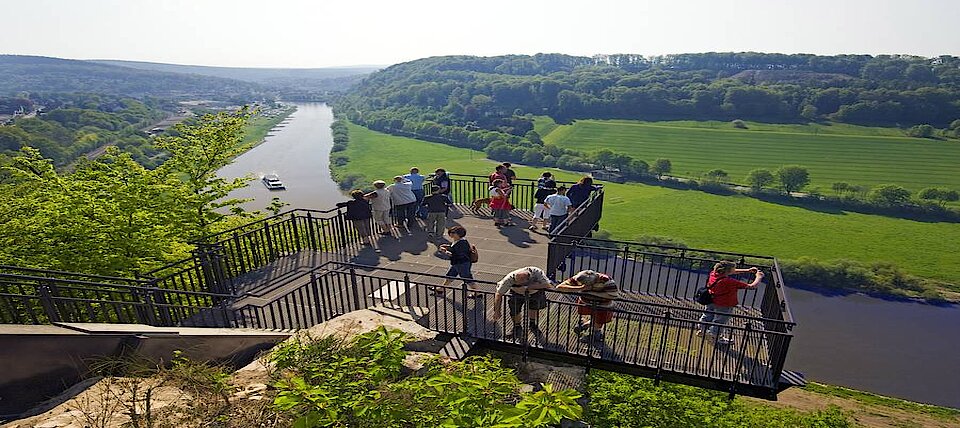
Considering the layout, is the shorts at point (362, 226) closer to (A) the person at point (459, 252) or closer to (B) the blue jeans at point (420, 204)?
(B) the blue jeans at point (420, 204)

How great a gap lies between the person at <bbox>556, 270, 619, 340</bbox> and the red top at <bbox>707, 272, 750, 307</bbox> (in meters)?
1.60

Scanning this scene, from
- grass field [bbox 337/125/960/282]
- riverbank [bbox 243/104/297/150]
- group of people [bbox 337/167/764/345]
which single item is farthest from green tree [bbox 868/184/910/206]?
riverbank [bbox 243/104/297/150]

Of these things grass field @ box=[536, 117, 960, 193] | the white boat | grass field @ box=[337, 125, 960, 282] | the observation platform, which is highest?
the observation platform

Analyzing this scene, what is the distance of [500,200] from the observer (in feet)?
42.6

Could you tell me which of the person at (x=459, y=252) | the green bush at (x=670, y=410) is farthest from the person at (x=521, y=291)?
the green bush at (x=670, y=410)

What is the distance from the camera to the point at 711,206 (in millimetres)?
78500

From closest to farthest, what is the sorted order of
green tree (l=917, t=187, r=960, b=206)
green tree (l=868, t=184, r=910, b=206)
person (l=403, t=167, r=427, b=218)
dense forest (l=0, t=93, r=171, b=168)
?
person (l=403, t=167, r=427, b=218)
dense forest (l=0, t=93, r=171, b=168)
green tree (l=917, t=187, r=960, b=206)
green tree (l=868, t=184, r=910, b=206)

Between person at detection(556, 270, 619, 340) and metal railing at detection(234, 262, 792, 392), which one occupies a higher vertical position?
person at detection(556, 270, 619, 340)

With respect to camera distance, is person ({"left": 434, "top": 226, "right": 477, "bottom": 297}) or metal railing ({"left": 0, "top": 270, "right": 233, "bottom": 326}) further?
person ({"left": 434, "top": 226, "right": 477, "bottom": 297})

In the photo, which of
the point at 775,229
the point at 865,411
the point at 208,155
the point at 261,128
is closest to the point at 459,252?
the point at 208,155

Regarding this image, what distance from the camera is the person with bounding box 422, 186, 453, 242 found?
38.1ft

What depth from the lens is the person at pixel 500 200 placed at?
42.3 ft

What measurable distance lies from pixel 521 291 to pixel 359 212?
572 cm

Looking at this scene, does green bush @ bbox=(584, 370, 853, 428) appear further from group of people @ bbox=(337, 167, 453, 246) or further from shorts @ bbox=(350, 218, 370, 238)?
shorts @ bbox=(350, 218, 370, 238)
